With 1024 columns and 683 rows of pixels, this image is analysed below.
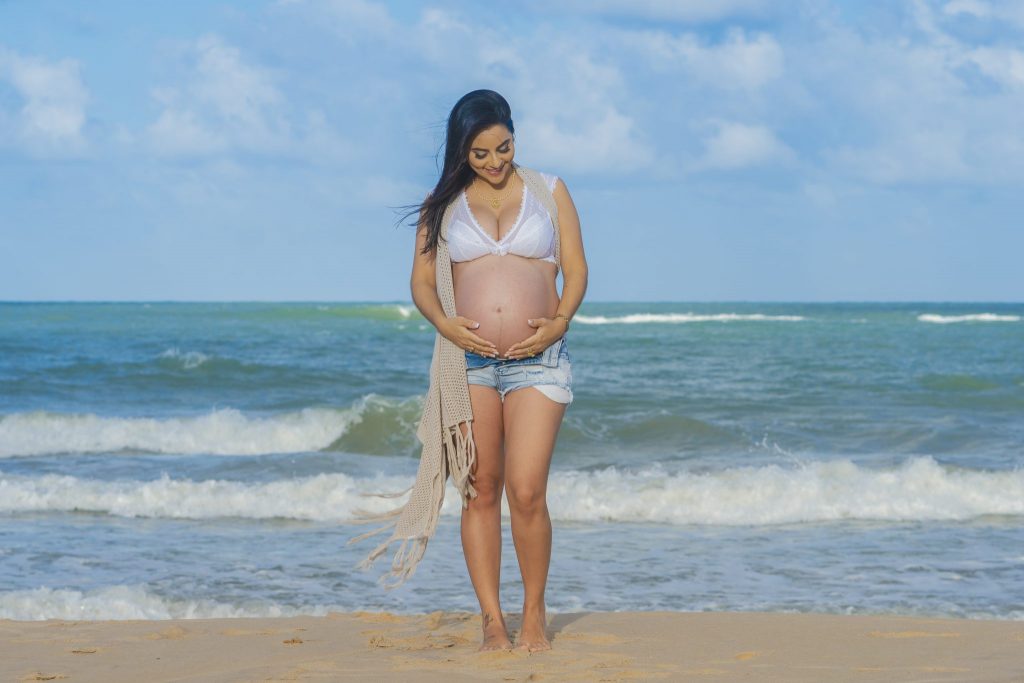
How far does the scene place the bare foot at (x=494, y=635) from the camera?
4102 millimetres

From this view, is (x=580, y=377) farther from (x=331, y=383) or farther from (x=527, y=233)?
(x=527, y=233)

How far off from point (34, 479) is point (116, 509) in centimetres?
159

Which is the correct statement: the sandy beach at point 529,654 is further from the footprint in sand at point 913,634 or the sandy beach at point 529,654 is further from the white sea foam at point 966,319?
the white sea foam at point 966,319

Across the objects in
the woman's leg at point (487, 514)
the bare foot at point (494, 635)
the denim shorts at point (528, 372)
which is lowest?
the bare foot at point (494, 635)

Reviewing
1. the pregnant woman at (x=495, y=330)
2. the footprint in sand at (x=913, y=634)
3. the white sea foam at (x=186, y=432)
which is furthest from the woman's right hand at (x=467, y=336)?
the white sea foam at (x=186, y=432)

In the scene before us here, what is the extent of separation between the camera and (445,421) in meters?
4.07

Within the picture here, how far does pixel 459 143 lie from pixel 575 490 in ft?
19.5

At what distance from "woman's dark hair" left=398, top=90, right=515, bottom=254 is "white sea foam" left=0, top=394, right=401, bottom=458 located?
10132 mm

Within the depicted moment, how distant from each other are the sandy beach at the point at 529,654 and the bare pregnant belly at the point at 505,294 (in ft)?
3.86

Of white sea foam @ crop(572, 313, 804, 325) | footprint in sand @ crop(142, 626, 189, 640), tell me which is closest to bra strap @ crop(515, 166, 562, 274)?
footprint in sand @ crop(142, 626, 189, 640)

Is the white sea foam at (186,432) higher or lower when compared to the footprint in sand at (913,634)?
lower

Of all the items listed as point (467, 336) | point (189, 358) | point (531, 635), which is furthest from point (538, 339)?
point (189, 358)

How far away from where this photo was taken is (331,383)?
19812mm

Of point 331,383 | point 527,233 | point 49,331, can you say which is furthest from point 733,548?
point 49,331
